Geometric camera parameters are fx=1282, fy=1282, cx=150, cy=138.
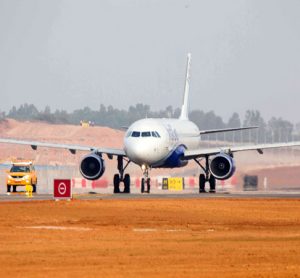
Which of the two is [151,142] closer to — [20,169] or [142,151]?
[142,151]

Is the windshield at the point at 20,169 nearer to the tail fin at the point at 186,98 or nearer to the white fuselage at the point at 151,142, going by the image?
the white fuselage at the point at 151,142

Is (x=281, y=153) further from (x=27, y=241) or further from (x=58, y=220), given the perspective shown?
(x=27, y=241)

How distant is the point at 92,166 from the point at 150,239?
41.4 m

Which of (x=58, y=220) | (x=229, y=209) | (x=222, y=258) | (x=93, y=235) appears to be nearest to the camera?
(x=222, y=258)

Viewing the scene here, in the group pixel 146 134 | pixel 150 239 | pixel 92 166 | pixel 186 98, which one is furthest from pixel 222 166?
pixel 150 239

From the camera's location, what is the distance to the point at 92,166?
76.3 m

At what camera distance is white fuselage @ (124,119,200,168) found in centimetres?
7319

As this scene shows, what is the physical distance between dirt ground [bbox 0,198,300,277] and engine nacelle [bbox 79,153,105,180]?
67.2ft

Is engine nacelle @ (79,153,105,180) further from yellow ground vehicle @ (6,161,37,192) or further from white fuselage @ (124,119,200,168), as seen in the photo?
yellow ground vehicle @ (6,161,37,192)

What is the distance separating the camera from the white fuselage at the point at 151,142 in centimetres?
7319

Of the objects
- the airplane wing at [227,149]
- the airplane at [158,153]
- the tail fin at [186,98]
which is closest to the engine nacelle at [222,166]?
the airplane at [158,153]

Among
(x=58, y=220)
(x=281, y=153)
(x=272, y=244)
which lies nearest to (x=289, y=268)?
(x=272, y=244)

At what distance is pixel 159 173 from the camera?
15988cm

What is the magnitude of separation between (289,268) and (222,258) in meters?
2.74
